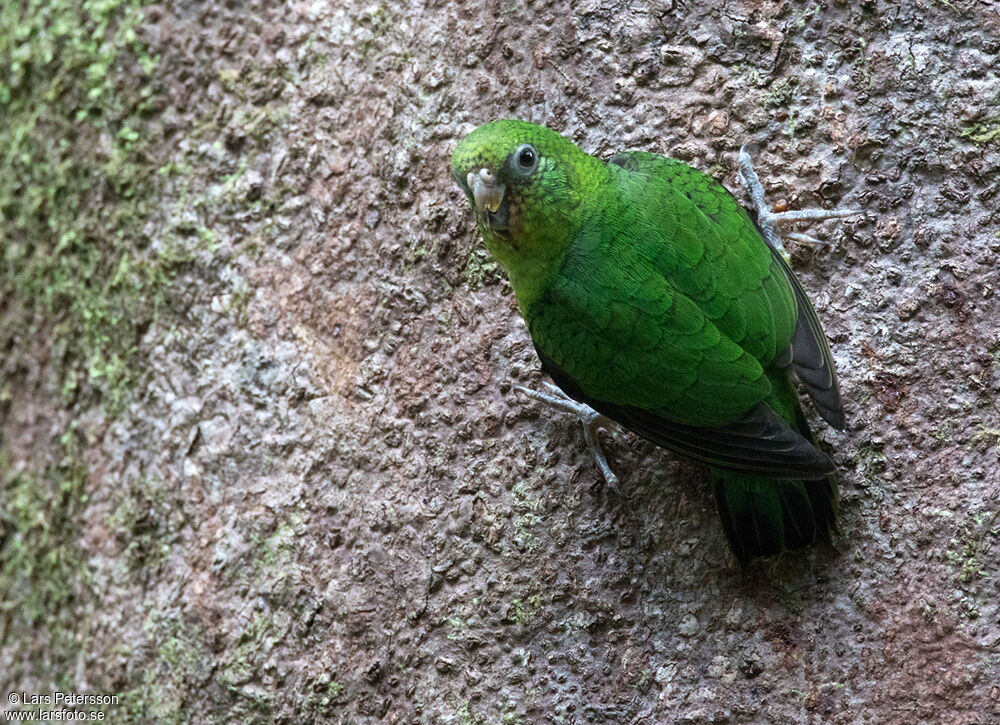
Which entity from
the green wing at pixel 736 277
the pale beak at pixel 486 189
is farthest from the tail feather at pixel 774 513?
the pale beak at pixel 486 189

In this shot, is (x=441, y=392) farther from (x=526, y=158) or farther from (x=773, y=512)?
(x=773, y=512)

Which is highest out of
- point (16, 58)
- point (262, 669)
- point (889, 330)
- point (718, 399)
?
point (16, 58)

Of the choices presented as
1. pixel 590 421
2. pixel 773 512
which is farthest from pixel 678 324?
pixel 773 512

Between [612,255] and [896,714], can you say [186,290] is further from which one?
[896,714]

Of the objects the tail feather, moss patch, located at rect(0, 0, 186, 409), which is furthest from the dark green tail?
moss patch, located at rect(0, 0, 186, 409)

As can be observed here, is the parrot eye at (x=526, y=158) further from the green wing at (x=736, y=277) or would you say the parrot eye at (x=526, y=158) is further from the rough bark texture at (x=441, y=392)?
the rough bark texture at (x=441, y=392)

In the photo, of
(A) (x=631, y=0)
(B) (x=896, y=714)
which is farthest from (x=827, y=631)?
(A) (x=631, y=0)
